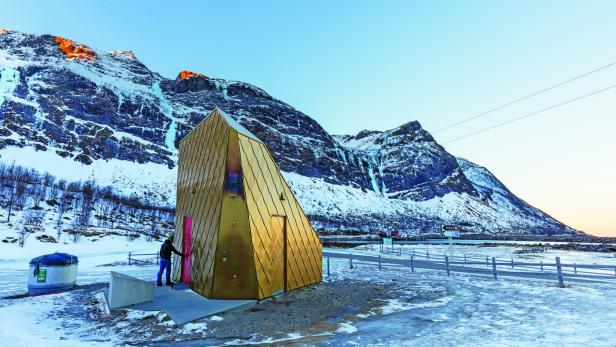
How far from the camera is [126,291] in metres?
10.1

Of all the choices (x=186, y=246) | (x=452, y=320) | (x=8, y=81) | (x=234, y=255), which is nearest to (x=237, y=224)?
(x=234, y=255)

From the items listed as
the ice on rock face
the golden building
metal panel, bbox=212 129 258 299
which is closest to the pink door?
the golden building

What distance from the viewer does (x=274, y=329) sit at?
314 inches

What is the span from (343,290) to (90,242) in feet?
138

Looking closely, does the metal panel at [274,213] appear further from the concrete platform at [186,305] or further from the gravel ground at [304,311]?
the concrete platform at [186,305]

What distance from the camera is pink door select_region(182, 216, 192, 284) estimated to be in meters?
14.0

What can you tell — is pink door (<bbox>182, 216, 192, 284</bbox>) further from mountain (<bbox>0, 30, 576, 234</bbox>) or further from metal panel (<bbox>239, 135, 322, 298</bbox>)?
mountain (<bbox>0, 30, 576, 234</bbox>)

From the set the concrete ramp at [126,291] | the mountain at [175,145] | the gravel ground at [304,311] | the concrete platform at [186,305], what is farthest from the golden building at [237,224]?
the mountain at [175,145]

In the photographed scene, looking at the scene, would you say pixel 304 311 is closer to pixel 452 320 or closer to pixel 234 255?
pixel 234 255

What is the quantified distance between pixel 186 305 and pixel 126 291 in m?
1.82

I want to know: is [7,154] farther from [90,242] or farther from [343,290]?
[343,290]

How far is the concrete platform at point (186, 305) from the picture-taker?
9.02 m

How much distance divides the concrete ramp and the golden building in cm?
189

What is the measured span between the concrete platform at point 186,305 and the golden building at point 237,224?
425mm
